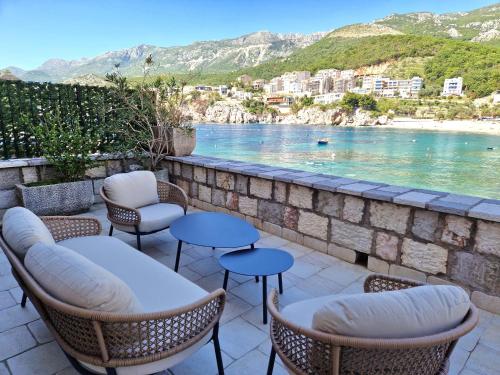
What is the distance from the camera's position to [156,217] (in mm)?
3162

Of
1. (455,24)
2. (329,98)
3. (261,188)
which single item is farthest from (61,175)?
(455,24)

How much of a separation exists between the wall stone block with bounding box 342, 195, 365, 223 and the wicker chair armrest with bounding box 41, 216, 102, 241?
2.23 meters

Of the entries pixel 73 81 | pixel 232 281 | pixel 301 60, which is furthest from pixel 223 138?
pixel 232 281

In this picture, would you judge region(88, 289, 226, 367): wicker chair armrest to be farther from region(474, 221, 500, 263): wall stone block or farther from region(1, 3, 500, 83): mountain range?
region(1, 3, 500, 83): mountain range

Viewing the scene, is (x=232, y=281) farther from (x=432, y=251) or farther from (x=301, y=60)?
(x=301, y=60)

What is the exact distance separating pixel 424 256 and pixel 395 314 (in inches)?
73.7

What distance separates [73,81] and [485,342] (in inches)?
246

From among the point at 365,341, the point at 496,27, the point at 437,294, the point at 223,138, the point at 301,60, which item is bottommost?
the point at 223,138

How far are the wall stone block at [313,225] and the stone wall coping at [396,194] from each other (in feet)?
1.10

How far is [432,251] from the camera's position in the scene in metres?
2.56

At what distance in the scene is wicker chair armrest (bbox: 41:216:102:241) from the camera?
94.9 inches

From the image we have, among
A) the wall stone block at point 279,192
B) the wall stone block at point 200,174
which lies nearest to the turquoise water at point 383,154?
→ the wall stone block at point 200,174

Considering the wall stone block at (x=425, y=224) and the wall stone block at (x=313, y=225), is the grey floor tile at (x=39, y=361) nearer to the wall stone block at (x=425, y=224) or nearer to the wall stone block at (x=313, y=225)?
the wall stone block at (x=313, y=225)

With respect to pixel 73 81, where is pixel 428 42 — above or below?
above
